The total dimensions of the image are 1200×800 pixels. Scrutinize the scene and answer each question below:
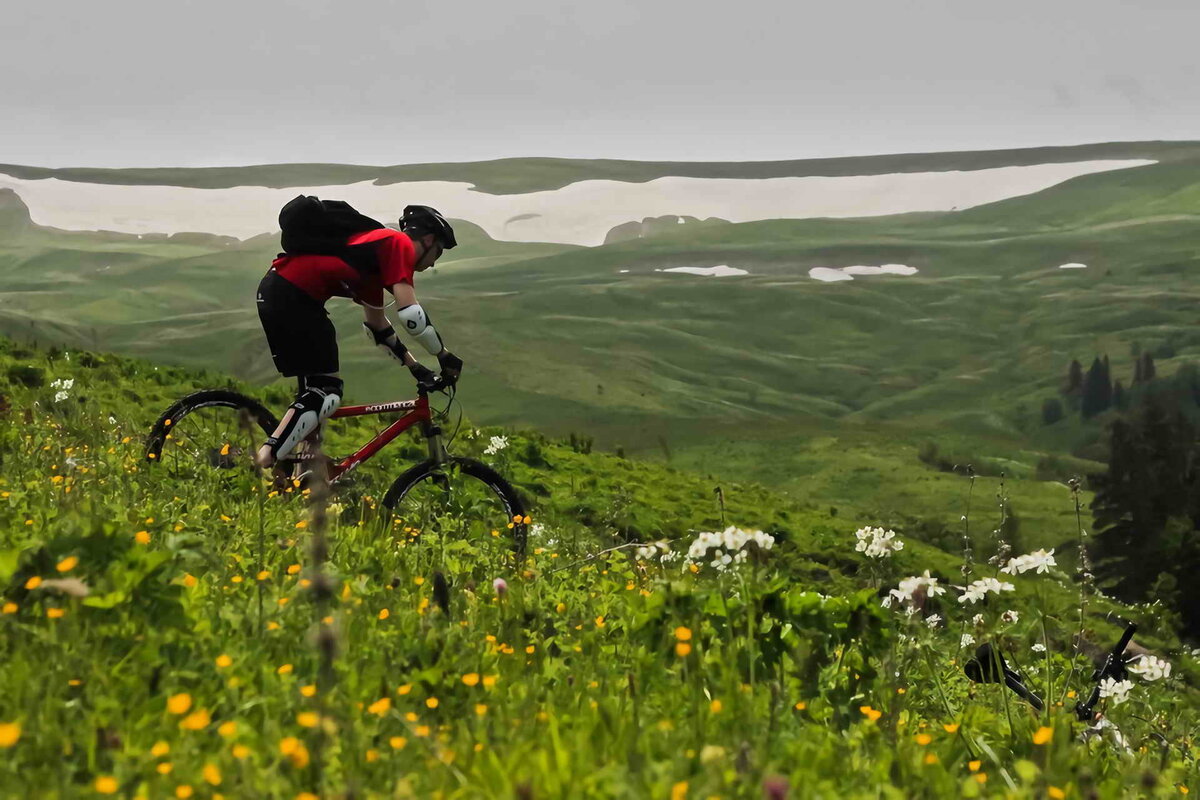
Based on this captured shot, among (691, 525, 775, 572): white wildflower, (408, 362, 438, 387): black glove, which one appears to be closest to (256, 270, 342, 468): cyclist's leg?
(408, 362, 438, 387): black glove

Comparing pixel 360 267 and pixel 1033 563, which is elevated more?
pixel 360 267

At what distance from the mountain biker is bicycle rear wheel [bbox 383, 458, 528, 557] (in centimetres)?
85

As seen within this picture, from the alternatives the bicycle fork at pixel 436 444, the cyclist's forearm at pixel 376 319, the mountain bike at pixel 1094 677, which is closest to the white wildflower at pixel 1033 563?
the mountain bike at pixel 1094 677

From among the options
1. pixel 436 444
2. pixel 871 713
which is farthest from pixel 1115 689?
pixel 436 444

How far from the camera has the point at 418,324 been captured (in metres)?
8.55

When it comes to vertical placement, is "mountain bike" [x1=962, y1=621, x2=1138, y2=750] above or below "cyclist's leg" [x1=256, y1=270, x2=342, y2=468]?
below

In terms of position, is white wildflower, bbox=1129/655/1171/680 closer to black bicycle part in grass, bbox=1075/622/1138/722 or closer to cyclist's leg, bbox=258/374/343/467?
black bicycle part in grass, bbox=1075/622/1138/722

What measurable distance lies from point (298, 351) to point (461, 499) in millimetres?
1836

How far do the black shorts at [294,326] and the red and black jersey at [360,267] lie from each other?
89 millimetres

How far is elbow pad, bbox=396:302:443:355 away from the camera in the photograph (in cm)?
846

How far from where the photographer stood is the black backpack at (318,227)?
348 inches

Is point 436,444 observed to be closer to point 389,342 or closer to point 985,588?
point 389,342

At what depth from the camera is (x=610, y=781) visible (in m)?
3.35

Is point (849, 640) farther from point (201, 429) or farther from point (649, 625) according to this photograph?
point (201, 429)
